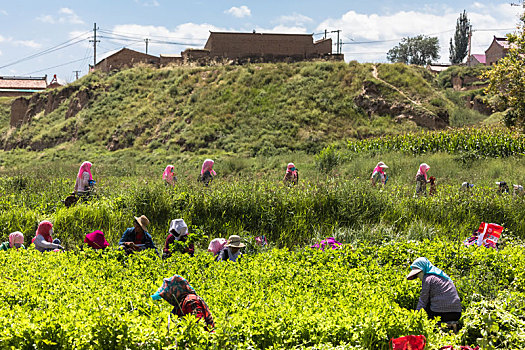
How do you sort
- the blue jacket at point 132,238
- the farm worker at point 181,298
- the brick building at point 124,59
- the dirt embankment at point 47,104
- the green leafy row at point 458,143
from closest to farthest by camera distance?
1. the farm worker at point 181,298
2. the blue jacket at point 132,238
3. the green leafy row at point 458,143
4. the dirt embankment at point 47,104
5. the brick building at point 124,59

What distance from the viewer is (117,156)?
3422cm

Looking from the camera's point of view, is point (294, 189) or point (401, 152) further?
point (401, 152)

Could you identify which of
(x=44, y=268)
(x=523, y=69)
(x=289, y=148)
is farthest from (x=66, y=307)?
(x=289, y=148)

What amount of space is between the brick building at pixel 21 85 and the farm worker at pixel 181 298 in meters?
71.4

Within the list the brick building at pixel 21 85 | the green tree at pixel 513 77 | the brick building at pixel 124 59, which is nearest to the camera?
the green tree at pixel 513 77

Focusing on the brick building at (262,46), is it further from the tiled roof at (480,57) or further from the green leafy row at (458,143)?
the tiled roof at (480,57)

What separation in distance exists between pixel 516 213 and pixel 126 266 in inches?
363

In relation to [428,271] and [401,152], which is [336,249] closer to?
[428,271]

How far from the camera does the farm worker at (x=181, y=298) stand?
5.06 meters

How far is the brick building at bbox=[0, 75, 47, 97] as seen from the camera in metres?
68.4

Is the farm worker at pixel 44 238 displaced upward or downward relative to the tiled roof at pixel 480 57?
downward

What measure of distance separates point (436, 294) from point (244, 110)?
1248 inches

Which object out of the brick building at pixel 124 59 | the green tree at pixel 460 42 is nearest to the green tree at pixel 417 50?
the green tree at pixel 460 42

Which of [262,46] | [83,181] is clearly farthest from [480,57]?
[83,181]
